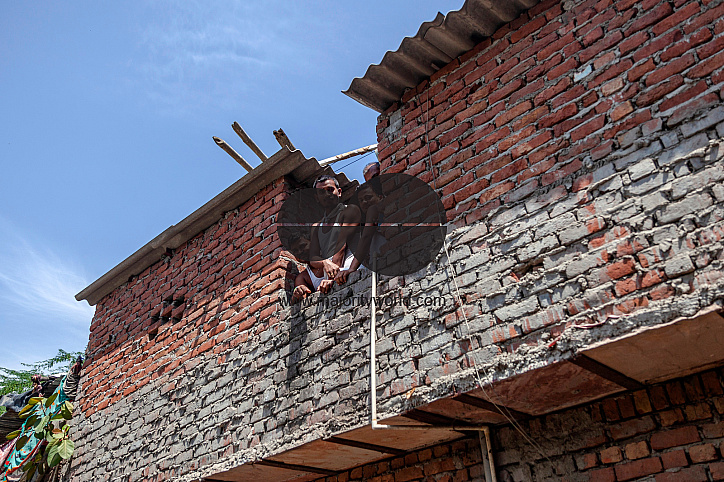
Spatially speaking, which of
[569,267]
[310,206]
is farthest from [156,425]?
[569,267]

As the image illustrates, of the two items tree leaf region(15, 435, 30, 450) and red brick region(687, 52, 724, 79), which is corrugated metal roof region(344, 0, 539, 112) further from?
tree leaf region(15, 435, 30, 450)

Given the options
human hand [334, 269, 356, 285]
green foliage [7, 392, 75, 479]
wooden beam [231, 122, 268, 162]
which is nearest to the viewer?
human hand [334, 269, 356, 285]

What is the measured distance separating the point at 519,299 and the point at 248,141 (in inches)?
138

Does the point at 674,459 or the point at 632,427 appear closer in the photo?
the point at 674,459

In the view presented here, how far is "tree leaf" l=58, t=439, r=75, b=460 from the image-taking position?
215 inches

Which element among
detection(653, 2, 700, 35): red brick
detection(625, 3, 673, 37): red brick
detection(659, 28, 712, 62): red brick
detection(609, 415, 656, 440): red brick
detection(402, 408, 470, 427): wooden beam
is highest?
detection(625, 3, 673, 37): red brick

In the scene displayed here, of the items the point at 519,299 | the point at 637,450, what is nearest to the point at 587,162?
the point at 519,299

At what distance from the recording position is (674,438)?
8.89 ft

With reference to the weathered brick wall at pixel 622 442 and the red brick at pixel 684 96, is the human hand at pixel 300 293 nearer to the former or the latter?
the weathered brick wall at pixel 622 442

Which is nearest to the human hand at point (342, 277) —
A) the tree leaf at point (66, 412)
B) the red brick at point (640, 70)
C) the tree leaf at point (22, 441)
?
the red brick at point (640, 70)

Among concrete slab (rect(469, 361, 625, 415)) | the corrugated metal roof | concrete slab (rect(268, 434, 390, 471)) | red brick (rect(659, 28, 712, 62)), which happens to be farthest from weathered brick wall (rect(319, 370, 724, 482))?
the corrugated metal roof

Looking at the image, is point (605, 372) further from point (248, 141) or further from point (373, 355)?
point (248, 141)

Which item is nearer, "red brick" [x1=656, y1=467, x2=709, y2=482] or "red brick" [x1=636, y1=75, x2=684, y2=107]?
"red brick" [x1=656, y1=467, x2=709, y2=482]

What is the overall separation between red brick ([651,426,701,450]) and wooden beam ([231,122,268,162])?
4027 millimetres
